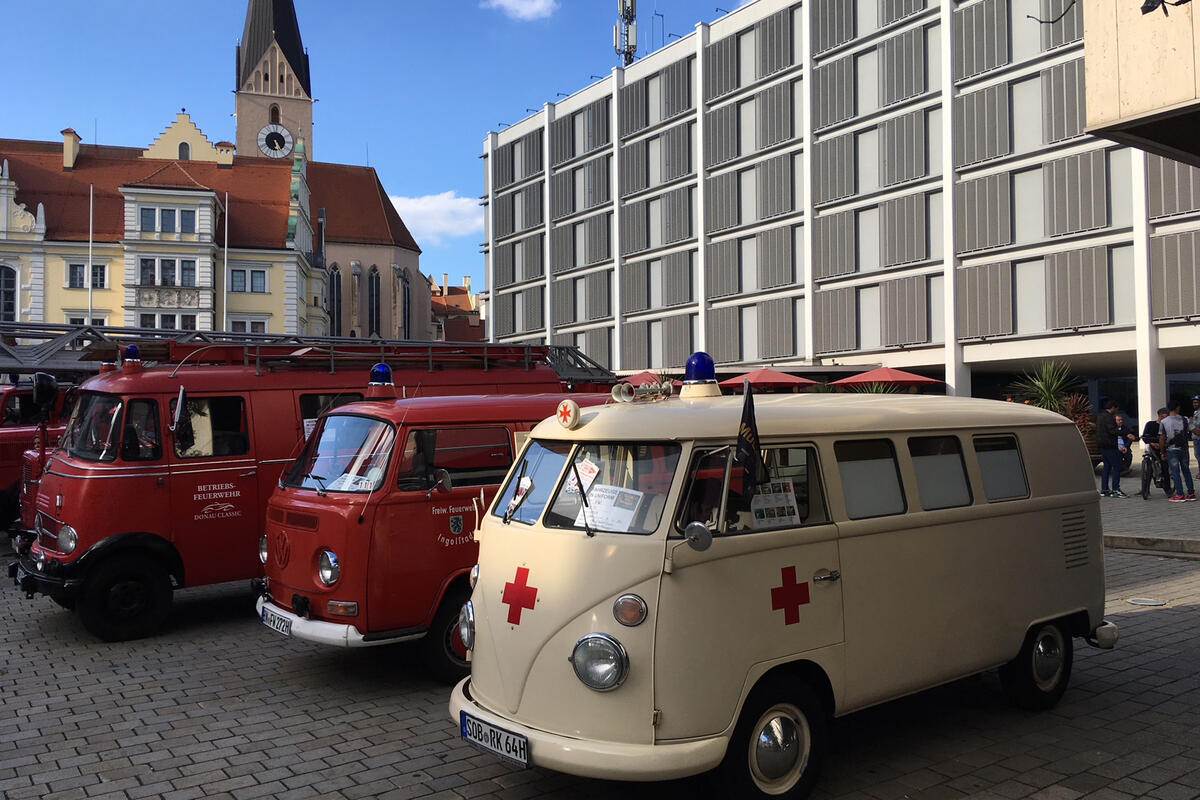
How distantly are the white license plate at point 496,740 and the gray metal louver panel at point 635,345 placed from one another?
47551 millimetres

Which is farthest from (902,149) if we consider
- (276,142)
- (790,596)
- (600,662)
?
(276,142)

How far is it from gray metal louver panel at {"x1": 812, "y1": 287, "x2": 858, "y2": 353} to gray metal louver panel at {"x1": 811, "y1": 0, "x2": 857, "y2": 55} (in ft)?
35.1

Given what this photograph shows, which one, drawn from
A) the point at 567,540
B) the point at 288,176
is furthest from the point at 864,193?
the point at 288,176

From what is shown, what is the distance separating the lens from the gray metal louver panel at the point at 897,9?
38000 millimetres

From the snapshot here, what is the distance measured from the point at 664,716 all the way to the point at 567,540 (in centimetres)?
96

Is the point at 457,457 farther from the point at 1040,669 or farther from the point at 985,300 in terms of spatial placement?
the point at 985,300

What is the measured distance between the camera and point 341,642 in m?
6.77

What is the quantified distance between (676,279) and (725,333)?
4.61 m

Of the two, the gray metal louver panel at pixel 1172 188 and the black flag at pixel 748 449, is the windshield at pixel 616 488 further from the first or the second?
the gray metal louver panel at pixel 1172 188

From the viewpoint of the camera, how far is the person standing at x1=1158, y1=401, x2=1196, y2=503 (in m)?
17.6

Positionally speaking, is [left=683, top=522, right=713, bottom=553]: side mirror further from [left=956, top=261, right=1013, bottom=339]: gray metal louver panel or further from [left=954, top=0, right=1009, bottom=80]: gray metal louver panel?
[left=954, top=0, right=1009, bottom=80]: gray metal louver panel

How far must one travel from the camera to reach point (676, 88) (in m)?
49.8

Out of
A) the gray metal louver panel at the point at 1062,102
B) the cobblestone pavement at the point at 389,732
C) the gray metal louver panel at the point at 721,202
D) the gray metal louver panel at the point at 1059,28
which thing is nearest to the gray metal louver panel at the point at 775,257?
the gray metal louver panel at the point at 721,202

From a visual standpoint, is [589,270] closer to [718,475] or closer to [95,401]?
[95,401]
